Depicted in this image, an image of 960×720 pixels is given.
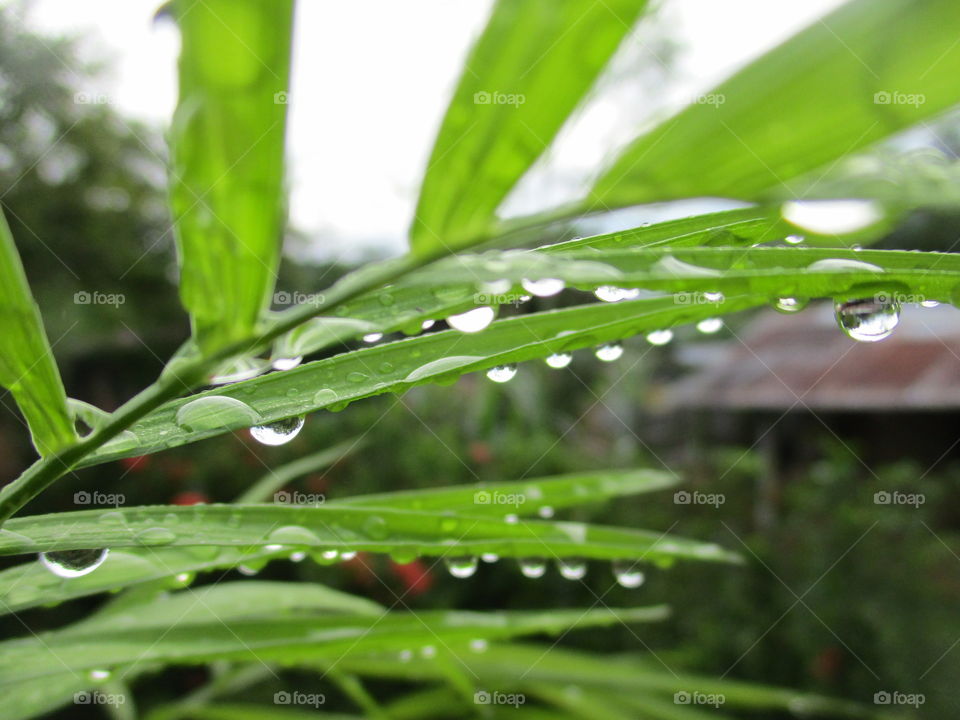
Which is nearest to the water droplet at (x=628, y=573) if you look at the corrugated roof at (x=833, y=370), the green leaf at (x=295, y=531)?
the green leaf at (x=295, y=531)

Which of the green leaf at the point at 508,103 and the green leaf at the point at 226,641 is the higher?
the green leaf at the point at 508,103

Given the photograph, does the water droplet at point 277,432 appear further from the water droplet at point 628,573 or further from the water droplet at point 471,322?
the water droplet at point 628,573

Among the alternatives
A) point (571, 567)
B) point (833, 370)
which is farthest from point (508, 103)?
point (833, 370)

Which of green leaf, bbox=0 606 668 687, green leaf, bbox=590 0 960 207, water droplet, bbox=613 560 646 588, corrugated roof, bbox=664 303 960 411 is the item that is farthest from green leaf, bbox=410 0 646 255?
corrugated roof, bbox=664 303 960 411

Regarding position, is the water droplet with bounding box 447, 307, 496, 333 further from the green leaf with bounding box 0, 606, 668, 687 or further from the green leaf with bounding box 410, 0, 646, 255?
the green leaf with bounding box 0, 606, 668, 687

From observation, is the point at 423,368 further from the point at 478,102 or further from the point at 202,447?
the point at 202,447

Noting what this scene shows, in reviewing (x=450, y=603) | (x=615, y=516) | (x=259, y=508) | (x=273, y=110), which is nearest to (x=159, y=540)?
(x=259, y=508)

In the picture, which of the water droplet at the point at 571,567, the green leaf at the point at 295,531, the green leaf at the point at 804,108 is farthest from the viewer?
the water droplet at the point at 571,567

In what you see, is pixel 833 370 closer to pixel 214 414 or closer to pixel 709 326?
pixel 709 326
